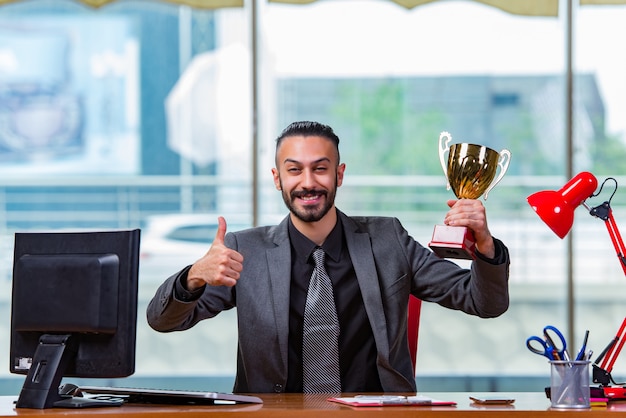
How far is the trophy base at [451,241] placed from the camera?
2.36 meters

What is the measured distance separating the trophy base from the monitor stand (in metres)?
0.80

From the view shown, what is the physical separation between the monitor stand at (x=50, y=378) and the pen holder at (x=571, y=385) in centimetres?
96

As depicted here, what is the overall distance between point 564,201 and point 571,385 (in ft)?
1.54

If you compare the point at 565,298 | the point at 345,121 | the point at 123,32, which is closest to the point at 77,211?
the point at 123,32

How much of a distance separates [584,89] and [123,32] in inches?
91.1

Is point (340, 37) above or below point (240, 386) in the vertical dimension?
above

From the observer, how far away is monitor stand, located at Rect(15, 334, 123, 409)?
2.25 m

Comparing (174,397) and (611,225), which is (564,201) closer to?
(611,225)

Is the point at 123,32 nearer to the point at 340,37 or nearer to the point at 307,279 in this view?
the point at 340,37

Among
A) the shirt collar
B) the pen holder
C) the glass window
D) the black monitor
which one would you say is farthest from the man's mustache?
the glass window

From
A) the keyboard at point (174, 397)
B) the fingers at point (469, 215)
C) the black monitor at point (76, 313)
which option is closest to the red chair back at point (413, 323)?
the fingers at point (469, 215)

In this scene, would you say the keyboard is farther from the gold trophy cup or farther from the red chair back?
the red chair back

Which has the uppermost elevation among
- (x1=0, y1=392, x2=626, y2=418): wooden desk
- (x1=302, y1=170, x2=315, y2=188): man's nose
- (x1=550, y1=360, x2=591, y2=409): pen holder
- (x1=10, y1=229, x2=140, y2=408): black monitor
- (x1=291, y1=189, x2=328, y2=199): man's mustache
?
(x1=302, y1=170, x2=315, y2=188): man's nose

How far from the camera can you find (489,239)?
2480 mm
